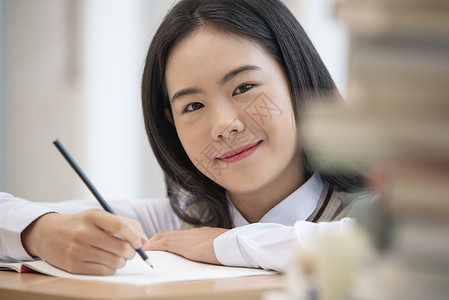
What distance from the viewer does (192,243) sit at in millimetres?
957

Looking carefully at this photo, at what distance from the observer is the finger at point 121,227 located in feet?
2.65

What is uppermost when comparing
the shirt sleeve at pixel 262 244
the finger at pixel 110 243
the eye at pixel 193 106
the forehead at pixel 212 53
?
the forehead at pixel 212 53

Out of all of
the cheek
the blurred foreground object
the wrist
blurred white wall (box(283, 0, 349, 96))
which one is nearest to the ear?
the cheek

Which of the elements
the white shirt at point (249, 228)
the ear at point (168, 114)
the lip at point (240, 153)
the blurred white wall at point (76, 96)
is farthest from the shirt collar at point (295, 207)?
the blurred white wall at point (76, 96)

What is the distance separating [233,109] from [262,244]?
0.29 metres

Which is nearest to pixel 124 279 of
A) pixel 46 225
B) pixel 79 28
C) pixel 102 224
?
pixel 102 224

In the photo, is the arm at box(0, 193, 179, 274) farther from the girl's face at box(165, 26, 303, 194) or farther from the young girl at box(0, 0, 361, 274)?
the girl's face at box(165, 26, 303, 194)

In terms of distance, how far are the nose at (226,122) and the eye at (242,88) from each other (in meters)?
0.03

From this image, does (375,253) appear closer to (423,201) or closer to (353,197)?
(423,201)

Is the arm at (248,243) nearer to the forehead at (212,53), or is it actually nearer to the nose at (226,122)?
the nose at (226,122)

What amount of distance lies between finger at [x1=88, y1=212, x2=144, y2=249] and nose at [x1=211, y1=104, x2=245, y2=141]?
28cm

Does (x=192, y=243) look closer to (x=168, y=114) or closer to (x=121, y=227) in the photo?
(x=121, y=227)

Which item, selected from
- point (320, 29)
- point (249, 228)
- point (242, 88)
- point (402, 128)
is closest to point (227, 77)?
point (242, 88)

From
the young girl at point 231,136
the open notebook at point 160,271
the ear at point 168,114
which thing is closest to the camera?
the open notebook at point 160,271
